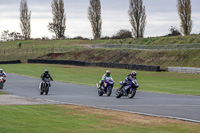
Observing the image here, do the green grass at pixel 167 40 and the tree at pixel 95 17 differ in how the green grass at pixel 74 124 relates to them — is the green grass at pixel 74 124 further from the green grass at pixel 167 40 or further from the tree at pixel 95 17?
the tree at pixel 95 17

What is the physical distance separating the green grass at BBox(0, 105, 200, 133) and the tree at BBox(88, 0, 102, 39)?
320 feet

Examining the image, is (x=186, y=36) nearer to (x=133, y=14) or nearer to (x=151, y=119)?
(x=133, y=14)

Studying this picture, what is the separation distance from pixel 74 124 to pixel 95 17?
10135 cm

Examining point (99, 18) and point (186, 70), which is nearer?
point (186, 70)

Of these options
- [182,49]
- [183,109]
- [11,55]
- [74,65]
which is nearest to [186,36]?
[182,49]

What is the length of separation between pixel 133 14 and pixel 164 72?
37268 mm

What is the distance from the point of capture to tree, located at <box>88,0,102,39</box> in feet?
368

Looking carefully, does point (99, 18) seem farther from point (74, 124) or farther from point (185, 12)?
point (74, 124)

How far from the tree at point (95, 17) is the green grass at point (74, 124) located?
97.6 meters

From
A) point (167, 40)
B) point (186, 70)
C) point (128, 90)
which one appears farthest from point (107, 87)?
point (167, 40)

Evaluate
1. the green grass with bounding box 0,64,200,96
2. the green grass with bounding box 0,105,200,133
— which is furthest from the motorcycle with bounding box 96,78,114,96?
the green grass with bounding box 0,105,200,133

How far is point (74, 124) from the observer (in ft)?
40.7

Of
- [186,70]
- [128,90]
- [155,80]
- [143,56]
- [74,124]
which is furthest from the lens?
[143,56]

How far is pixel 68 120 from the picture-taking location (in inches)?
530
